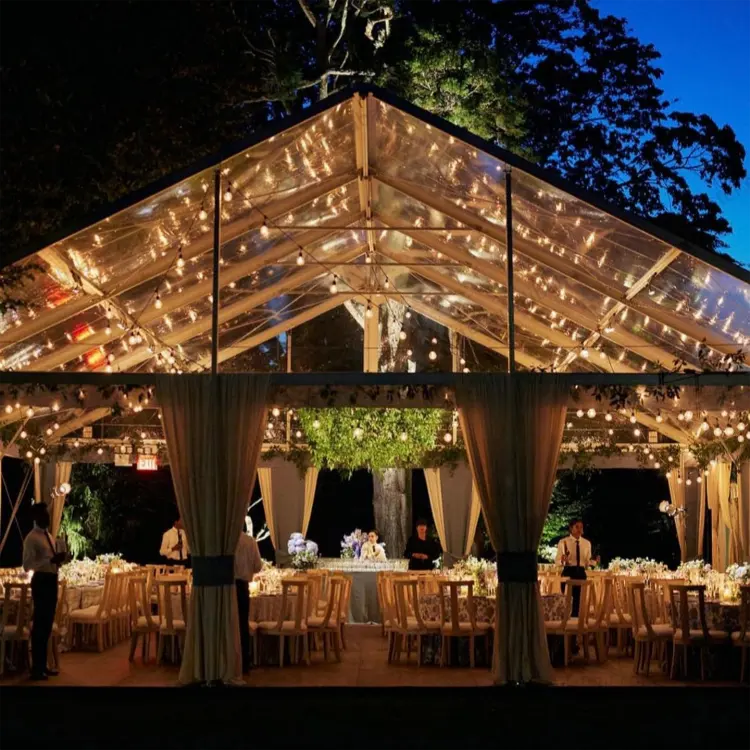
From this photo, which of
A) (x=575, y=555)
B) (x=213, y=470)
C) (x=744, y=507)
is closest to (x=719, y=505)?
(x=744, y=507)

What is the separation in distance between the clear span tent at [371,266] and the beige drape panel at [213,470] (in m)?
1.38

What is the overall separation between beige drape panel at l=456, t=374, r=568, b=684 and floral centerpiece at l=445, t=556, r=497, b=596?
1.97 m

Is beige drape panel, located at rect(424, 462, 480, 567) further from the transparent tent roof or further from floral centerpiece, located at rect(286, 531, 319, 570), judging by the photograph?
the transparent tent roof

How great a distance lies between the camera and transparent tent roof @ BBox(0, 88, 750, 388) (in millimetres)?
9562

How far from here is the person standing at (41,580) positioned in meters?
9.59

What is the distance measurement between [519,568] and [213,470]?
257 cm

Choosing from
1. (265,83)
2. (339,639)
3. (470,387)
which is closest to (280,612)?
(339,639)

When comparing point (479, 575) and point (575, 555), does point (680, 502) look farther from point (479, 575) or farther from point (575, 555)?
point (479, 575)

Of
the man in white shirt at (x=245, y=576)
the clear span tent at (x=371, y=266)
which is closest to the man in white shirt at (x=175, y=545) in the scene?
the clear span tent at (x=371, y=266)

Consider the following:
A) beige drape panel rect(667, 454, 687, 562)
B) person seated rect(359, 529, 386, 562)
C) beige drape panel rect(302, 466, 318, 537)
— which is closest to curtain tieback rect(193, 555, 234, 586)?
person seated rect(359, 529, 386, 562)

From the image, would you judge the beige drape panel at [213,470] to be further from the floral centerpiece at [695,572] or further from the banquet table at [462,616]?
the floral centerpiece at [695,572]

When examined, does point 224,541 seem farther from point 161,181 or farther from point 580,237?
point 580,237
